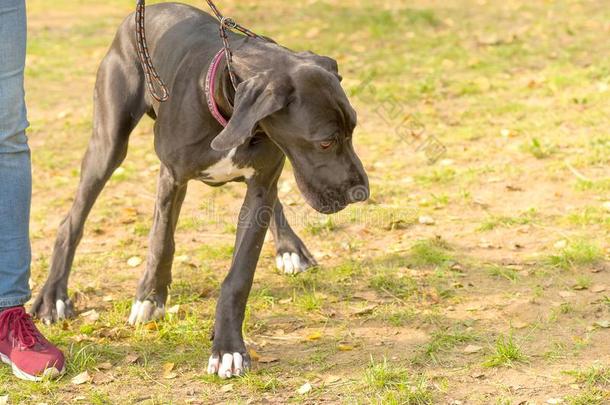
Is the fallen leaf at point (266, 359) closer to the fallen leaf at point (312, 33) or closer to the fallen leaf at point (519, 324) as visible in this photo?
the fallen leaf at point (519, 324)

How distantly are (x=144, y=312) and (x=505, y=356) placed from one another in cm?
176

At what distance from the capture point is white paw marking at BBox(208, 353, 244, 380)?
4148 millimetres

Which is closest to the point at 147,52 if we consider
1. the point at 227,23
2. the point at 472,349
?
the point at 227,23

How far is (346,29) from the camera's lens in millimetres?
11562

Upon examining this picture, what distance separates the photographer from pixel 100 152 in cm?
498

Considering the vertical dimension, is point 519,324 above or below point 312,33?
below

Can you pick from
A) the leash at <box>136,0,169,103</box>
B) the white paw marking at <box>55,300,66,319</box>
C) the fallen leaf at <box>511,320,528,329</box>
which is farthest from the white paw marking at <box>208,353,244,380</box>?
the fallen leaf at <box>511,320,528,329</box>

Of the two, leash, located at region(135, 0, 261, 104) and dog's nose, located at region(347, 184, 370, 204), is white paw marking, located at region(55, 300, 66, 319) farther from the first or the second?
dog's nose, located at region(347, 184, 370, 204)

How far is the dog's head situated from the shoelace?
1258 mm

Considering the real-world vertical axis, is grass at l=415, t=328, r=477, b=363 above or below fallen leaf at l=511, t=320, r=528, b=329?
below

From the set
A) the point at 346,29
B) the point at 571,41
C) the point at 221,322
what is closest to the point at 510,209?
the point at 221,322

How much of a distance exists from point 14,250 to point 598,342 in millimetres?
2600

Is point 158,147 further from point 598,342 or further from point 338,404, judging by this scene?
point 598,342

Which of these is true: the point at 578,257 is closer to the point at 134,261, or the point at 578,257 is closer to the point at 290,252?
the point at 290,252
